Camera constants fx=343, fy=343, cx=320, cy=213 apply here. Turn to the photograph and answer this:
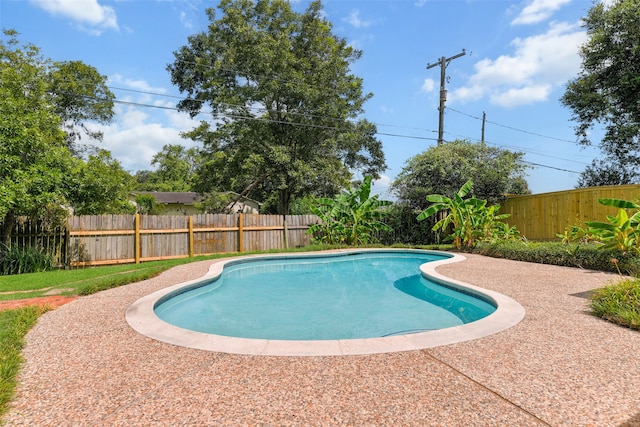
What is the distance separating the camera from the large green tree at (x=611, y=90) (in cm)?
1375

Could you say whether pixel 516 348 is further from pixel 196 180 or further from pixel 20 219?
pixel 196 180

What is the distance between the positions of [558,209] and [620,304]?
962 centimetres

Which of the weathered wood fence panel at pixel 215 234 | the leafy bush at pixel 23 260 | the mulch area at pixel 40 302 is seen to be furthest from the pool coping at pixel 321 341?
the weathered wood fence panel at pixel 215 234

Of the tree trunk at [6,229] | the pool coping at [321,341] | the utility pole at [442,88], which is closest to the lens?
the pool coping at [321,341]

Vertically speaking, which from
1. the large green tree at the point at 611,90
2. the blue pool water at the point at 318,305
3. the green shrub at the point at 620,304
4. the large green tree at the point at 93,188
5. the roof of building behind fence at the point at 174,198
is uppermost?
the large green tree at the point at 611,90

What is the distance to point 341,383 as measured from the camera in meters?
2.44

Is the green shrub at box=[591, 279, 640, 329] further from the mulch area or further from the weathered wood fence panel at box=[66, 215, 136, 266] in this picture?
the weathered wood fence panel at box=[66, 215, 136, 266]

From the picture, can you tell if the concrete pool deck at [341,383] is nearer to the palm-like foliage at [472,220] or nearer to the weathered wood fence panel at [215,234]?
the weathered wood fence panel at [215,234]

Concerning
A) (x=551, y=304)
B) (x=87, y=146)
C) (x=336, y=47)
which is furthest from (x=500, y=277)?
(x=87, y=146)

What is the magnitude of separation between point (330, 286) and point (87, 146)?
1910 cm

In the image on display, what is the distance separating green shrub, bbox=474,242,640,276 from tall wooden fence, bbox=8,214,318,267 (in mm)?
7636

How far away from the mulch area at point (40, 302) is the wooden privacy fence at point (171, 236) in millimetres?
4915

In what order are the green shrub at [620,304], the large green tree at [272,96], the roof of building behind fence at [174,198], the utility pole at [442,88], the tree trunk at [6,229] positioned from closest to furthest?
the green shrub at [620,304] < the tree trunk at [6,229] < the utility pole at [442,88] < the large green tree at [272,96] < the roof of building behind fence at [174,198]

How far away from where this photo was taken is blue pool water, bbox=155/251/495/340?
4.48 meters
